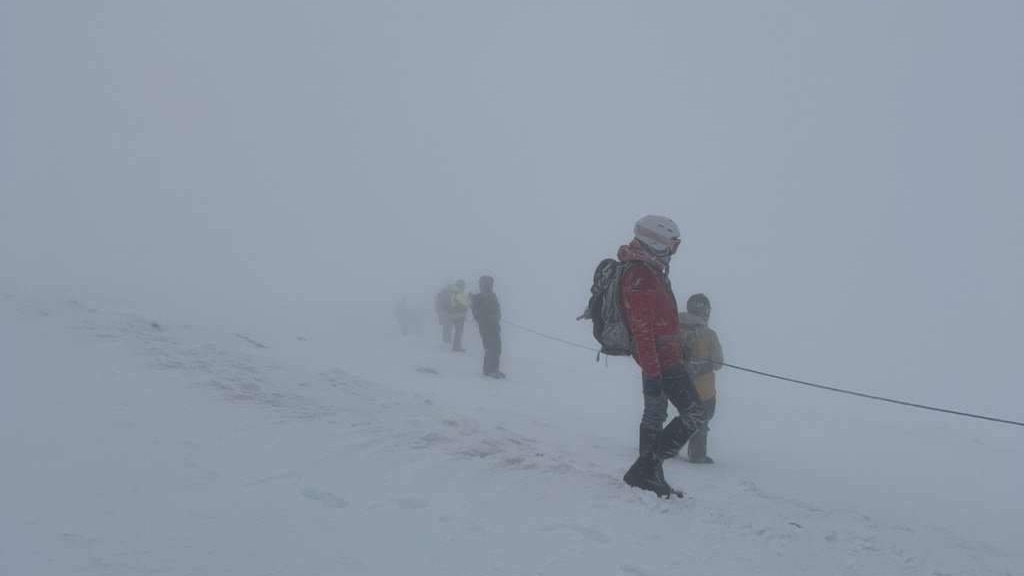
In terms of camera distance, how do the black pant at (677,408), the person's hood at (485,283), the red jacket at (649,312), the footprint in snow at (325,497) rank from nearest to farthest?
the footprint in snow at (325,497) < the red jacket at (649,312) < the black pant at (677,408) < the person's hood at (485,283)

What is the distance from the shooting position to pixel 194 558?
4289 millimetres

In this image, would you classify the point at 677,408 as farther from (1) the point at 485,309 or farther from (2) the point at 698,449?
(1) the point at 485,309

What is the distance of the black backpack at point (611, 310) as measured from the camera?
21.2 ft

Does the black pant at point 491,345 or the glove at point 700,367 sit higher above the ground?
the glove at point 700,367

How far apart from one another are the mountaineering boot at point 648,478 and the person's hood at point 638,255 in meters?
1.66

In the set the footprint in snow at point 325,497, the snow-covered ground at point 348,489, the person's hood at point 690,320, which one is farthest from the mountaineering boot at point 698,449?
the footprint in snow at point 325,497

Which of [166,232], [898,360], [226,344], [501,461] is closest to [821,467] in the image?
[501,461]

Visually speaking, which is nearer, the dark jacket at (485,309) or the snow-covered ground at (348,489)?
the snow-covered ground at (348,489)

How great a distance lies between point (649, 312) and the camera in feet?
20.3

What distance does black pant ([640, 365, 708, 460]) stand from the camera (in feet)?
20.6

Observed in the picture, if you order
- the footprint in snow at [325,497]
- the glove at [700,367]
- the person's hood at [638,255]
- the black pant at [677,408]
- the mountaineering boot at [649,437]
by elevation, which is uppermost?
the person's hood at [638,255]

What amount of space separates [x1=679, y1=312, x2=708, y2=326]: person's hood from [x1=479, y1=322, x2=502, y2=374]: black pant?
23.6ft

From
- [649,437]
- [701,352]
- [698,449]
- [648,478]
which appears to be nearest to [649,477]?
[648,478]

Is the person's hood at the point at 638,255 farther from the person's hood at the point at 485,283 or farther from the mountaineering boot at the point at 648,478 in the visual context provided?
the person's hood at the point at 485,283
